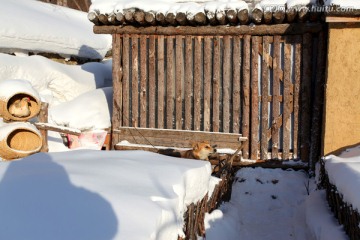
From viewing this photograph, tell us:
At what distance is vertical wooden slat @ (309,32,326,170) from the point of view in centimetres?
710

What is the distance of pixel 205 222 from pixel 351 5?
12.0ft

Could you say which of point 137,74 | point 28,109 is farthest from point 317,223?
point 28,109

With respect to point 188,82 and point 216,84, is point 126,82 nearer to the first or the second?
point 188,82

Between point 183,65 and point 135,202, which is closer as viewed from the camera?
point 135,202

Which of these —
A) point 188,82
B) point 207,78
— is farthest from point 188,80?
point 207,78

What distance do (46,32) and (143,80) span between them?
8680 mm

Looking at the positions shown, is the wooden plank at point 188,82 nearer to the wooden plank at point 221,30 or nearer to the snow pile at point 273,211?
the wooden plank at point 221,30

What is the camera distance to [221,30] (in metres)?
7.61

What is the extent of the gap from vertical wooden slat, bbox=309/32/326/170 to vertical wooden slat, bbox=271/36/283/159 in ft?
2.02

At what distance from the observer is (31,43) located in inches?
565

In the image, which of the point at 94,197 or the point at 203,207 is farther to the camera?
the point at 203,207

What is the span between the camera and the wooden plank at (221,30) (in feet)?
23.5

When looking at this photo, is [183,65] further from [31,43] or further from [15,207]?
[31,43]

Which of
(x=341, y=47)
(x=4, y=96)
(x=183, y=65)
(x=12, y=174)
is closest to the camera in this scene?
(x=12, y=174)
